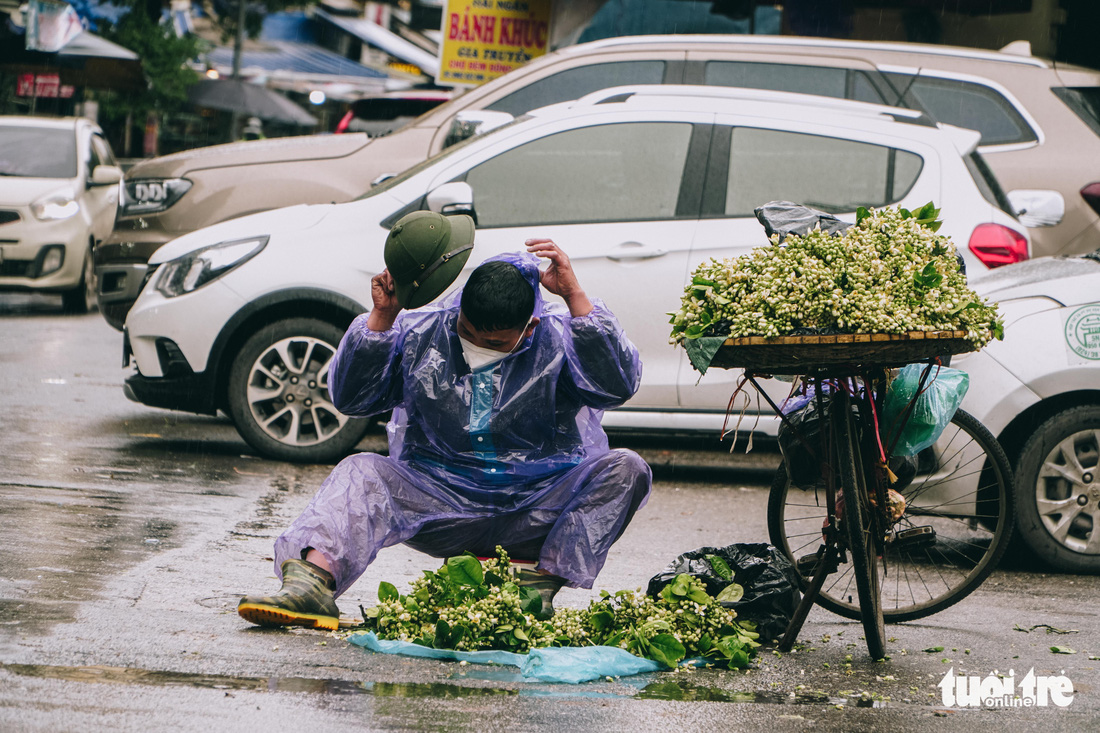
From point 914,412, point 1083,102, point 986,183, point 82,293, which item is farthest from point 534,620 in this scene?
point 82,293

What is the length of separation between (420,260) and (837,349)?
1277 mm

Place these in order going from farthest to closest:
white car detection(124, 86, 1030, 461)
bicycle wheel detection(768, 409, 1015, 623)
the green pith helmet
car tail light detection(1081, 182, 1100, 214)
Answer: car tail light detection(1081, 182, 1100, 214)
white car detection(124, 86, 1030, 461)
bicycle wheel detection(768, 409, 1015, 623)
the green pith helmet

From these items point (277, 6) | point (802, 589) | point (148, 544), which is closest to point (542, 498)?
point (802, 589)

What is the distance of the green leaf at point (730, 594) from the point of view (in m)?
4.14

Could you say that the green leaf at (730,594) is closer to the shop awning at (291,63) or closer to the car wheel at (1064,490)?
the car wheel at (1064,490)

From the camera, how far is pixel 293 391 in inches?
268

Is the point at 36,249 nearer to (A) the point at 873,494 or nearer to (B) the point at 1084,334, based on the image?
(B) the point at 1084,334

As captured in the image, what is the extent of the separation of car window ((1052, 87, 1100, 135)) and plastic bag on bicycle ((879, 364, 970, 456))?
5514 millimetres

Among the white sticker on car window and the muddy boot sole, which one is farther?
the white sticker on car window

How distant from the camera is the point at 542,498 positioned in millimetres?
4273

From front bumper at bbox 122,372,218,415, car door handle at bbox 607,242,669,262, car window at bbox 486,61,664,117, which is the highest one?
car window at bbox 486,61,664,117

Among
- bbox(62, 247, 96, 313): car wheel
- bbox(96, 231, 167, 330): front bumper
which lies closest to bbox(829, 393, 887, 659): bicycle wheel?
bbox(96, 231, 167, 330): front bumper

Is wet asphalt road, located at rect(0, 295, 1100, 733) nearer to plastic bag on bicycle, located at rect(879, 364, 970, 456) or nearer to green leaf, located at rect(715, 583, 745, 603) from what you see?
green leaf, located at rect(715, 583, 745, 603)

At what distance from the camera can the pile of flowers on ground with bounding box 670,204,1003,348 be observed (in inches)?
148
